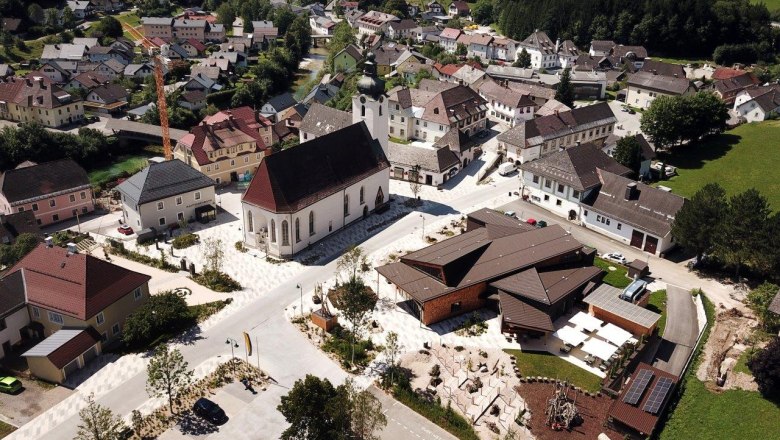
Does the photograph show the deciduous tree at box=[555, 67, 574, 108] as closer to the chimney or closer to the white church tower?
the chimney

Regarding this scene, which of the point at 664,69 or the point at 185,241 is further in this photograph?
the point at 664,69

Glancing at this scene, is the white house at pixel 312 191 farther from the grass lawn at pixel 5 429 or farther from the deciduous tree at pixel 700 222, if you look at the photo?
the deciduous tree at pixel 700 222

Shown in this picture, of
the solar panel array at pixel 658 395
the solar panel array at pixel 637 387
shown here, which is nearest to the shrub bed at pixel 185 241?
the solar panel array at pixel 637 387

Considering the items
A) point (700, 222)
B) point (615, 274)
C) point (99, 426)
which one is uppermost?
point (700, 222)

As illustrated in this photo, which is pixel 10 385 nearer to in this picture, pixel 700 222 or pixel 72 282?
pixel 72 282

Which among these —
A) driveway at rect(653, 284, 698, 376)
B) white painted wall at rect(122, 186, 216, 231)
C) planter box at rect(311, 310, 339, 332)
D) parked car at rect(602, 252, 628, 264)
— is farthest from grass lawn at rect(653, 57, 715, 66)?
planter box at rect(311, 310, 339, 332)

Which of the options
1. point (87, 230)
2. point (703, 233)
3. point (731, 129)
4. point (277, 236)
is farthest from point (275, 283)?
point (731, 129)

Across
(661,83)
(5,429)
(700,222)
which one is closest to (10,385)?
(5,429)
